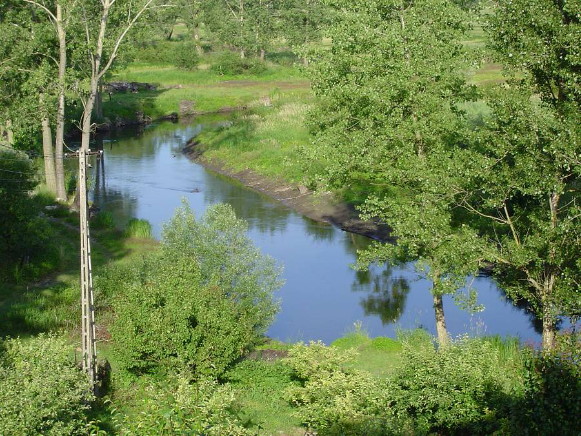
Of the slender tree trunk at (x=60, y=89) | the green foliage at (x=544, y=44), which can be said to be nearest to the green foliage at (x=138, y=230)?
the slender tree trunk at (x=60, y=89)

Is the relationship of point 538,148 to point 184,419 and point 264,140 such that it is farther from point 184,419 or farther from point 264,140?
point 264,140

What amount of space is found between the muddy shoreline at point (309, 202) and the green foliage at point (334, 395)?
17980mm

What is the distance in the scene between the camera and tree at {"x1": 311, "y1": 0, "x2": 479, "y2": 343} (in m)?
24.8

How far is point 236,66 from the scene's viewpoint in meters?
96.3

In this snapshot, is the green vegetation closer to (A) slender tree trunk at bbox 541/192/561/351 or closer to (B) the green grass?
(A) slender tree trunk at bbox 541/192/561/351

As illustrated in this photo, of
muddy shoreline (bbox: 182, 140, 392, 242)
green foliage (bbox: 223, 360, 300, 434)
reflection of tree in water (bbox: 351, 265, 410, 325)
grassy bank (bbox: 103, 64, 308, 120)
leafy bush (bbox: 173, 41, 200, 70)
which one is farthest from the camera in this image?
leafy bush (bbox: 173, 41, 200, 70)

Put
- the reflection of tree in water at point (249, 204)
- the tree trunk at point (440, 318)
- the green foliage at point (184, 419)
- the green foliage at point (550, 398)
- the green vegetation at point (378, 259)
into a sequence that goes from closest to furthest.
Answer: the green foliage at point (184, 419), the green foliage at point (550, 398), the green vegetation at point (378, 259), the tree trunk at point (440, 318), the reflection of tree in water at point (249, 204)

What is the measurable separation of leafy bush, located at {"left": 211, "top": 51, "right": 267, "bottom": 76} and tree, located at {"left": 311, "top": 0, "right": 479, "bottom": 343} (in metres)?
68.9

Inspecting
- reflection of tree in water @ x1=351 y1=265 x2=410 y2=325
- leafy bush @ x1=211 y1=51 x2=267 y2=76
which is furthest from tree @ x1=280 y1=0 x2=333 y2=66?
reflection of tree in water @ x1=351 y1=265 x2=410 y2=325

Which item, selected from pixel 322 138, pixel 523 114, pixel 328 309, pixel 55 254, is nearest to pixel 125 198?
pixel 55 254

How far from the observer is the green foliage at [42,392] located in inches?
692

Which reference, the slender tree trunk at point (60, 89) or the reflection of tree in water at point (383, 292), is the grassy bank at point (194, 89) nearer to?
the slender tree trunk at point (60, 89)

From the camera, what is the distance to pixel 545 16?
2248 cm

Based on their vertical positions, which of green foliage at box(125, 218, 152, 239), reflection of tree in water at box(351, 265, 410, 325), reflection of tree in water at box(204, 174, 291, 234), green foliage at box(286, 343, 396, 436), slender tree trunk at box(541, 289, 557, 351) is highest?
slender tree trunk at box(541, 289, 557, 351)
